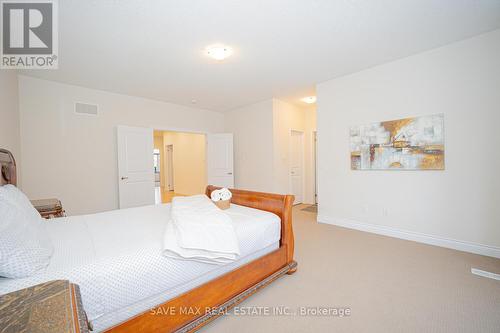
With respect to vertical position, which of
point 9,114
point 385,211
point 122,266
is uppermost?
point 9,114

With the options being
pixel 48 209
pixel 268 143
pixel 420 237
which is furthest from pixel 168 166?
pixel 420 237

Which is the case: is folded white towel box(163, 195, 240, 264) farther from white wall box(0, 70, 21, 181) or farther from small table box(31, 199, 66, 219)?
white wall box(0, 70, 21, 181)

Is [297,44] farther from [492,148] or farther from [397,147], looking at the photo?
[492,148]

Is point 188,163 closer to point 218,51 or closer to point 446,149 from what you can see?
point 218,51

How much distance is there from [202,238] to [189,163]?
591cm

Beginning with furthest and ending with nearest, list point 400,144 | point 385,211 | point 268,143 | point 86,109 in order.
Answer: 1. point 268,143
2. point 86,109
3. point 385,211
4. point 400,144

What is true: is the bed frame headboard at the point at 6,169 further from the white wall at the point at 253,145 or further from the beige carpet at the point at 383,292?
the white wall at the point at 253,145

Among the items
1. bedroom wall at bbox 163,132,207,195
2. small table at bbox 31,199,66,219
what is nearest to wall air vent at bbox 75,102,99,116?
small table at bbox 31,199,66,219

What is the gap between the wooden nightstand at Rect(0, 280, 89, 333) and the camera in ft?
1.63

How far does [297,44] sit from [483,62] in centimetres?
218

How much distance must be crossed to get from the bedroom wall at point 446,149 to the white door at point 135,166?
3.88 m

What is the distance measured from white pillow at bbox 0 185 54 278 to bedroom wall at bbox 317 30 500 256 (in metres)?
3.76

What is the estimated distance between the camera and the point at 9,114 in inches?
109

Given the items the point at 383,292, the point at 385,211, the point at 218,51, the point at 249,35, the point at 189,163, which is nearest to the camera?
the point at 383,292
